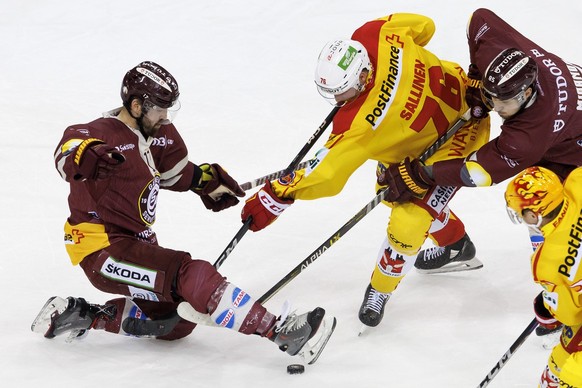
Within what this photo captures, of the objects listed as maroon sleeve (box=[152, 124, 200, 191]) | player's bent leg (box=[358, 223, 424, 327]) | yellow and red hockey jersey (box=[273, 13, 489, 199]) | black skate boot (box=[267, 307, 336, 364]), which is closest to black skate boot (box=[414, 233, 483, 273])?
player's bent leg (box=[358, 223, 424, 327])

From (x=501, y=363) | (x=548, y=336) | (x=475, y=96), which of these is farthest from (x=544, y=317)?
Answer: (x=475, y=96)

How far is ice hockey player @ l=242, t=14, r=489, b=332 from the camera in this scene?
4.22m

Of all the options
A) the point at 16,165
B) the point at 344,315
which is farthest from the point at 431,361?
the point at 16,165

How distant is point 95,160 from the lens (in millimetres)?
3764

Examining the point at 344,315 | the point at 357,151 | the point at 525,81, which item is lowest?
the point at 344,315

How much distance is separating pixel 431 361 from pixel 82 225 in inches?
65.4

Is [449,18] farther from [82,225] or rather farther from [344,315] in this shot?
[82,225]

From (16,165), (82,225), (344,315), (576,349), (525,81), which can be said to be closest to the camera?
(576,349)

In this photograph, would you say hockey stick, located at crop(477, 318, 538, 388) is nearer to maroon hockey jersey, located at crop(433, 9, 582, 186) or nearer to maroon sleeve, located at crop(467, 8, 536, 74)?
maroon hockey jersey, located at crop(433, 9, 582, 186)

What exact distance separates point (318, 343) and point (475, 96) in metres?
1.40

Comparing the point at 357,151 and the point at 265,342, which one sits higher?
the point at 357,151

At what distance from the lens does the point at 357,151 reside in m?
4.23

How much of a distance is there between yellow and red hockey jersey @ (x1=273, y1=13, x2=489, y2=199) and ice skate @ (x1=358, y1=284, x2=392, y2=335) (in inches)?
24.2

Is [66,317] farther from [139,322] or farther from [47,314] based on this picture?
[139,322]
